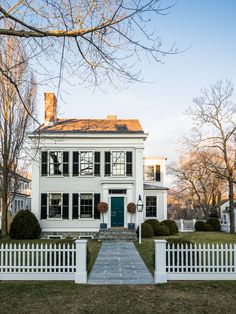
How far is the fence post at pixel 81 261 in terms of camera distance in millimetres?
9102

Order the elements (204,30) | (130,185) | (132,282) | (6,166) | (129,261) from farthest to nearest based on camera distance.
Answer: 1. (130,185)
2. (6,166)
3. (129,261)
4. (132,282)
5. (204,30)

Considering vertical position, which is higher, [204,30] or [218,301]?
[204,30]

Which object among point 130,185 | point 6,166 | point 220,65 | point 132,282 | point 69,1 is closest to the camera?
point 69,1

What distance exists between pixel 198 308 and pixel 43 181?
55.8 ft

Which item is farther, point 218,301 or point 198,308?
point 218,301

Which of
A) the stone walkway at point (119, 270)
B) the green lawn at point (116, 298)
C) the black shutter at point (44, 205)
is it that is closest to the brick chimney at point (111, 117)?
the black shutter at point (44, 205)


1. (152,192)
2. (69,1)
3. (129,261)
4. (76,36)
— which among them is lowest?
(129,261)

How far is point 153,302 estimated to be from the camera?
7.48 meters

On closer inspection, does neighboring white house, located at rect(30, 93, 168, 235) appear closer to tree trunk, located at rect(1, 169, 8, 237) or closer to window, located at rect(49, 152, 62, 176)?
window, located at rect(49, 152, 62, 176)

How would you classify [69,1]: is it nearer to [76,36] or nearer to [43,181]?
[76,36]

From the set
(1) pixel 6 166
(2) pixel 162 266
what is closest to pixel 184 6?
(2) pixel 162 266

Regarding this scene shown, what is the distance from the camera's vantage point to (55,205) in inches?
894

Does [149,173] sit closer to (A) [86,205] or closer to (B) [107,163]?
(B) [107,163]

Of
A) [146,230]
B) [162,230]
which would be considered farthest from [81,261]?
[162,230]
